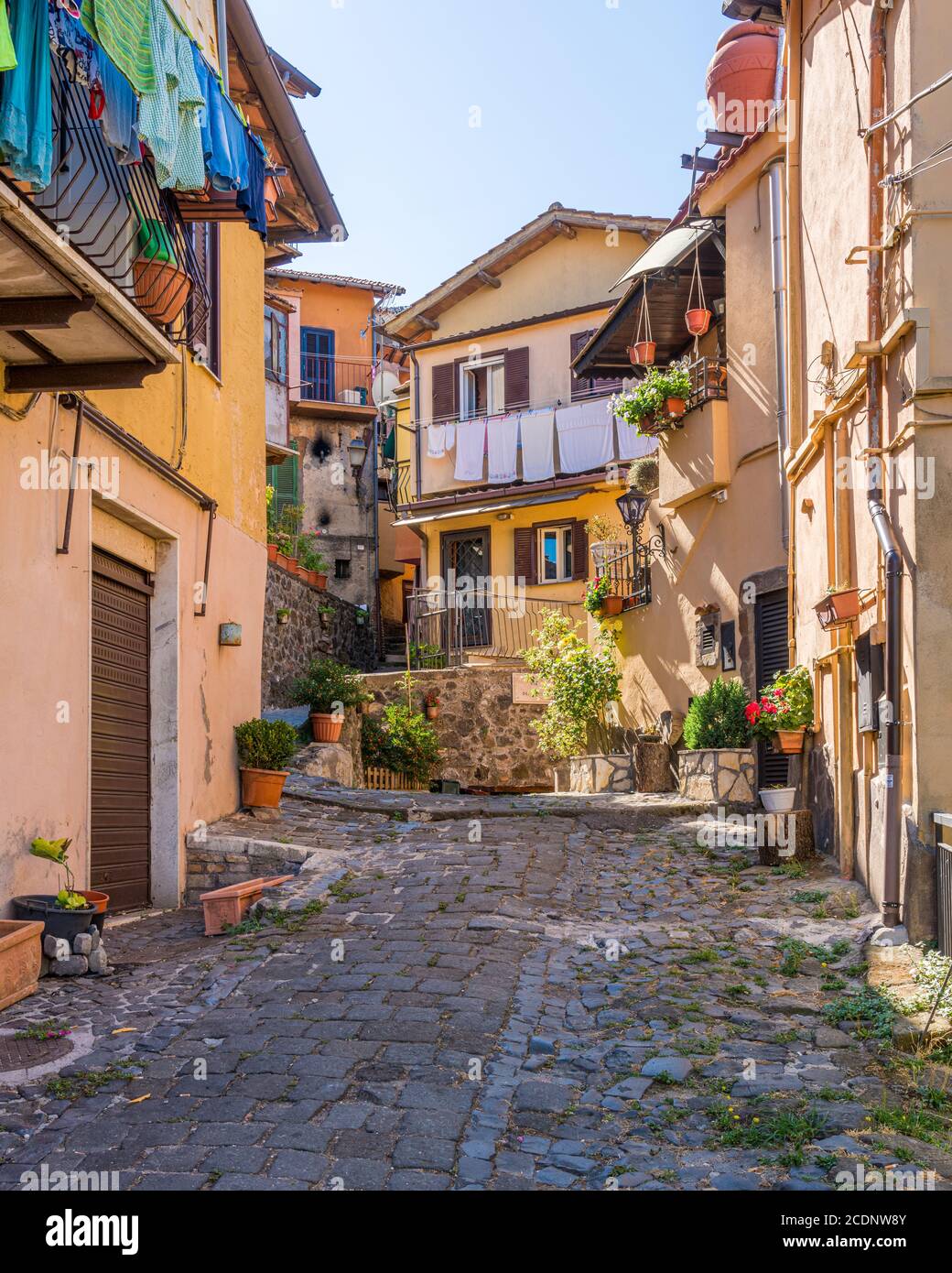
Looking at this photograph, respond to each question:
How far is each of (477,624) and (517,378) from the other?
509cm

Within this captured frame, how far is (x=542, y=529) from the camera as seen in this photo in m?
24.2

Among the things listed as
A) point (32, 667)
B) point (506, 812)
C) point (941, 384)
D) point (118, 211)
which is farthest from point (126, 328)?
point (506, 812)

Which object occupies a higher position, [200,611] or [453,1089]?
[200,611]

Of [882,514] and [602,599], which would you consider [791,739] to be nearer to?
[882,514]

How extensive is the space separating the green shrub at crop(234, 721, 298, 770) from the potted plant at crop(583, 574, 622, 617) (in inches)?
279

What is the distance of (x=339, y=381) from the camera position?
30.2 metres

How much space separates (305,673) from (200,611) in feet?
32.8

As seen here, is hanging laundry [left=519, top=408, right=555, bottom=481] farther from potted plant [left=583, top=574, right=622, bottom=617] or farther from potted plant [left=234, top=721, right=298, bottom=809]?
potted plant [left=234, top=721, right=298, bottom=809]

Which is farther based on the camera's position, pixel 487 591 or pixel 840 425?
pixel 487 591

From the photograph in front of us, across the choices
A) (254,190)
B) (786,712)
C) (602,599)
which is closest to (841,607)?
(786,712)

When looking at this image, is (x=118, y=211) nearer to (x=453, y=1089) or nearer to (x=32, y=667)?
(x=32, y=667)

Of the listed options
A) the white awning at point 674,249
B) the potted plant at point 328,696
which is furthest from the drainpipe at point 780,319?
the potted plant at point 328,696

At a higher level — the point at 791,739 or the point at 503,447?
the point at 503,447

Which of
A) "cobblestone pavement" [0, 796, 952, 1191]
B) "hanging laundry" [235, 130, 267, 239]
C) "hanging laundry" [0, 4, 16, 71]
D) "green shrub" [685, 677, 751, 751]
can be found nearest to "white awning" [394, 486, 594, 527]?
"green shrub" [685, 677, 751, 751]
